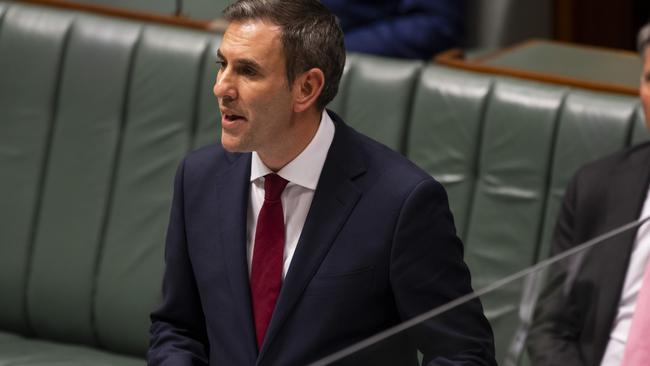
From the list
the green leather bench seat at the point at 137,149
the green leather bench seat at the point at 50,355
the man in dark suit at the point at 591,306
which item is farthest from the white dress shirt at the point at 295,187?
the green leather bench seat at the point at 50,355

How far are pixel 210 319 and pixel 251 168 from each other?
199 millimetres

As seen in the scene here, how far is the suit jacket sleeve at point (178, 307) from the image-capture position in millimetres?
1612

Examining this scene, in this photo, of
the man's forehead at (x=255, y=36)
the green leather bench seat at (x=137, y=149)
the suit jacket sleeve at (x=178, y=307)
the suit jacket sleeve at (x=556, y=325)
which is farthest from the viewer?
the green leather bench seat at (x=137, y=149)

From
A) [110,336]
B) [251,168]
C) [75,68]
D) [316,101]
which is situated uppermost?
[316,101]

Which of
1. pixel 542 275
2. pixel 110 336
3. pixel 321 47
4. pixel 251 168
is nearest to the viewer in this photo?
pixel 542 275

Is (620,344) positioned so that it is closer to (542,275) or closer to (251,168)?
(542,275)

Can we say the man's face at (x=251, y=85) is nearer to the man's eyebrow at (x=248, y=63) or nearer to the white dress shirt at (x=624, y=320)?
the man's eyebrow at (x=248, y=63)

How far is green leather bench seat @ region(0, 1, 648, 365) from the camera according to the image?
221 cm

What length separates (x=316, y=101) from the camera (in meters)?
1.52

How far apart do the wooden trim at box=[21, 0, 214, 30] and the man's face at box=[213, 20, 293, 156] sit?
1026 mm

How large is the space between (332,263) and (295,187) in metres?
0.12

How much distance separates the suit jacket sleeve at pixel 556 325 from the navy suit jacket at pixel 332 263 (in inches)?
12.8

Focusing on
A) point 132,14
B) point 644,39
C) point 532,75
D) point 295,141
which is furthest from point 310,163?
point 132,14

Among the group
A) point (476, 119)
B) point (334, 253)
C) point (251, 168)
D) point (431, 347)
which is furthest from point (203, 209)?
point (476, 119)
